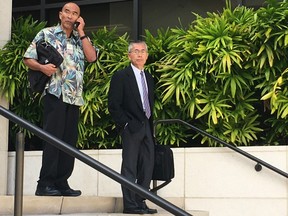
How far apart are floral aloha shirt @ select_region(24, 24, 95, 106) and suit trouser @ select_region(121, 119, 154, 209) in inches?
22.5

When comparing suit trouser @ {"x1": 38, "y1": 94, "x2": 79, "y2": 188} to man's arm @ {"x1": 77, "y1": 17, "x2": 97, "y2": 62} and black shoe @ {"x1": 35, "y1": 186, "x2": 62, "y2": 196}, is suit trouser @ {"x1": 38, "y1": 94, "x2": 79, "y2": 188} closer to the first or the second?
black shoe @ {"x1": 35, "y1": 186, "x2": 62, "y2": 196}

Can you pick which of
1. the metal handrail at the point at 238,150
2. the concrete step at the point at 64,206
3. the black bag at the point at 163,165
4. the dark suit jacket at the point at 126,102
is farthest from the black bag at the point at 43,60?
the metal handrail at the point at 238,150

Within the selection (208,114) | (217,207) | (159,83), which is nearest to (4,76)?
(159,83)

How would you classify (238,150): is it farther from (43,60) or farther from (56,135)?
(43,60)

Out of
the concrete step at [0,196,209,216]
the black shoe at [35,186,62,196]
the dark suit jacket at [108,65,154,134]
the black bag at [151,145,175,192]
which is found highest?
the dark suit jacket at [108,65,154,134]

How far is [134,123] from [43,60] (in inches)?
37.6

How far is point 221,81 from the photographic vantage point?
23.2 feet

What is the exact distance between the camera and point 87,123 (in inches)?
311

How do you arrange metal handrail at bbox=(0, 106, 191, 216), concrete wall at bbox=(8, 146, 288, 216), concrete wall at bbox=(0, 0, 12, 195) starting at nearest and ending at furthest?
1. metal handrail at bbox=(0, 106, 191, 216)
2. concrete wall at bbox=(8, 146, 288, 216)
3. concrete wall at bbox=(0, 0, 12, 195)

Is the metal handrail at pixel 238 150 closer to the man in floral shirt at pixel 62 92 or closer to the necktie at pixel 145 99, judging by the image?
the necktie at pixel 145 99

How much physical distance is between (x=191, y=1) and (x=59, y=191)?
461cm

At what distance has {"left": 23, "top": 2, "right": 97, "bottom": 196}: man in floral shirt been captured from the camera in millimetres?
5672

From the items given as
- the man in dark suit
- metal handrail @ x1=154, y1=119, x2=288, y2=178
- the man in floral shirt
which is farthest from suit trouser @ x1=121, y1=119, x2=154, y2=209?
metal handrail @ x1=154, y1=119, x2=288, y2=178

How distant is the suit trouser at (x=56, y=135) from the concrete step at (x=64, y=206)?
235 mm
